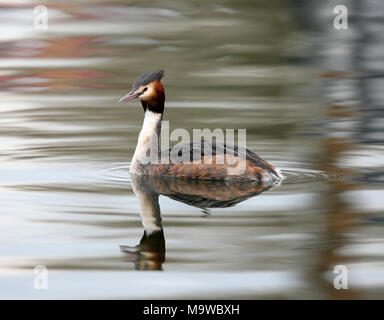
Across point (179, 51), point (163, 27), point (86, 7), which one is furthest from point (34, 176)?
point (86, 7)

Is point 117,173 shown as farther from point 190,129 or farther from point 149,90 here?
point 190,129

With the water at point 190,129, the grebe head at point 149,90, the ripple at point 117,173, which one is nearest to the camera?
the water at point 190,129

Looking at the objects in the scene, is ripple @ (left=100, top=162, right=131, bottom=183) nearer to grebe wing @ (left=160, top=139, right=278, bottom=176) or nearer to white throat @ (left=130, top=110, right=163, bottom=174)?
white throat @ (left=130, top=110, right=163, bottom=174)

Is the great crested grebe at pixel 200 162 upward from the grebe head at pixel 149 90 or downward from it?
downward

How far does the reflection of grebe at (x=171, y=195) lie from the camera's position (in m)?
7.53

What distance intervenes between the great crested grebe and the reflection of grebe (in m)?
0.07

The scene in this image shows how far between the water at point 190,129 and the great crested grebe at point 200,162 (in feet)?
0.75

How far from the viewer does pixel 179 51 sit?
18.5m

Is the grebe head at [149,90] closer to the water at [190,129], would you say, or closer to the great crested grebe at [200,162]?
the great crested grebe at [200,162]

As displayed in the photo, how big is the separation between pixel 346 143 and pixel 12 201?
3958 millimetres

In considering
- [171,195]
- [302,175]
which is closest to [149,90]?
[171,195]

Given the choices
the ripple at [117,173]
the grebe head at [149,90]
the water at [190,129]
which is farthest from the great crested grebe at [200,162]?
the water at [190,129]

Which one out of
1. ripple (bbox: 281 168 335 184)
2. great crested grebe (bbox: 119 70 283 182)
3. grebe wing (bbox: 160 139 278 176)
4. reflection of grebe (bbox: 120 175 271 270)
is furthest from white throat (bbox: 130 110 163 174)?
ripple (bbox: 281 168 335 184)

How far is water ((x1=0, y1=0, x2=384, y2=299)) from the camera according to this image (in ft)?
22.0
